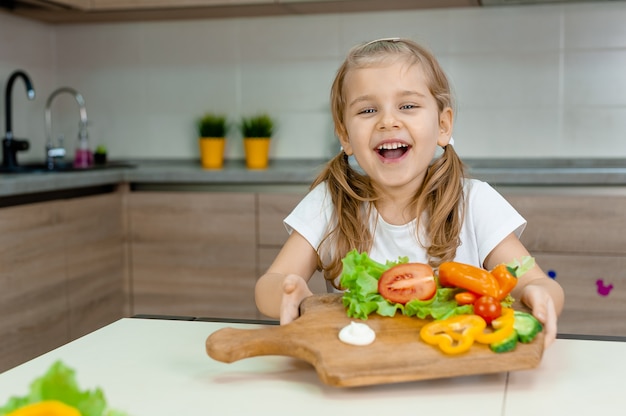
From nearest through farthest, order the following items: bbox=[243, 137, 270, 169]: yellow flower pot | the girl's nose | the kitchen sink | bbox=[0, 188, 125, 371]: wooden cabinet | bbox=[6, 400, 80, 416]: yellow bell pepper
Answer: bbox=[6, 400, 80, 416]: yellow bell pepper, the girl's nose, bbox=[0, 188, 125, 371]: wooden cabinet, the kitchen sink, bbox=[243, 137, 270, 169]: yellow flower pot

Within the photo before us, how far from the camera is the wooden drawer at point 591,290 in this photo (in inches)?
91.6

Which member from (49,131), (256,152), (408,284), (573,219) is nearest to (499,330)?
(408,284)

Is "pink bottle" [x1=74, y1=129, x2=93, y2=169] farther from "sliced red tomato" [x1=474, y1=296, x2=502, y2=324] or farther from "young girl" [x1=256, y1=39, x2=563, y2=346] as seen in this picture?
"sliced red tomato" [x1=474, y1=296, x2=502, y2=324]

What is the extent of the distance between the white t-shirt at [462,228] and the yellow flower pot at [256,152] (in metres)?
1.46

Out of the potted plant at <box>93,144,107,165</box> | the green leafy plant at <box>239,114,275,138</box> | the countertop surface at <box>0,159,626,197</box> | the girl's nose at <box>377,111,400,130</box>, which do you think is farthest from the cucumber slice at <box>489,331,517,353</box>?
the potted plant at <box>93,144,107,165</box>

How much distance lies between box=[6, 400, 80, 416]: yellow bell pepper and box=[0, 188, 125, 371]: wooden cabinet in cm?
181

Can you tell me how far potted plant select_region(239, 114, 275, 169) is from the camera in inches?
115

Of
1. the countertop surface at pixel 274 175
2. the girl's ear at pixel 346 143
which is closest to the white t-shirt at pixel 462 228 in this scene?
the girl's ear at pixel 346 143

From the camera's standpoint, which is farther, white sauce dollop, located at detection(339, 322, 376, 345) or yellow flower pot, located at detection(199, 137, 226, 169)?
yellow flower pot, located at detection(199, 137, 226, 169)

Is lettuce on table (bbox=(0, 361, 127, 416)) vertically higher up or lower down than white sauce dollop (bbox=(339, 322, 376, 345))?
higher up

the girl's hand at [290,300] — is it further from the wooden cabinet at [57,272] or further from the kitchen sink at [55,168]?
the kitchen sink at [55,168]

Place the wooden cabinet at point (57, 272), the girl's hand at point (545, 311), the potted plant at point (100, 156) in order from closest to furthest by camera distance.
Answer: the girl's hand at point (545, 311), the wooden cabinet at point (57, 272), the potted plant at point (100, 156)

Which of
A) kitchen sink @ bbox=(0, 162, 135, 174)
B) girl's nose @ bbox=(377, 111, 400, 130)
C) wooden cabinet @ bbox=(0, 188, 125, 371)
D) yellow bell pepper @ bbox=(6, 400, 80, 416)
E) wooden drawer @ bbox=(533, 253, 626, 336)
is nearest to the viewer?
yellow bell pepper @ bbox=(6, 400, 80, 416)

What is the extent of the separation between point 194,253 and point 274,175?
1.33 feet
